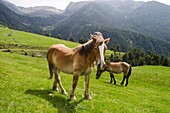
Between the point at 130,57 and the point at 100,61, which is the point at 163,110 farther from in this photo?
the point at 130,57

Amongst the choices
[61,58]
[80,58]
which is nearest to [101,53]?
[80,58]

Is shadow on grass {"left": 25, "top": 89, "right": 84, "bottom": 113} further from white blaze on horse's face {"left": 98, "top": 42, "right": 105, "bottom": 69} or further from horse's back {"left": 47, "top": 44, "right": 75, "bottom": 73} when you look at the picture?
white blaze on horse's face {"left": 98, "top": 42, "right": 105, "bottom": 69}

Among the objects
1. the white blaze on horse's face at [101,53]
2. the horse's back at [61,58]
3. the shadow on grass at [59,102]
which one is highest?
the white blaze on horse's face at [101,53]

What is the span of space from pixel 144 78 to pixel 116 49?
136m

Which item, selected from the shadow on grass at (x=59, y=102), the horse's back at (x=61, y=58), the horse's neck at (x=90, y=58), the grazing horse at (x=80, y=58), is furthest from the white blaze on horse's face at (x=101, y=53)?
the shadow on grass at (x=59, y=102)

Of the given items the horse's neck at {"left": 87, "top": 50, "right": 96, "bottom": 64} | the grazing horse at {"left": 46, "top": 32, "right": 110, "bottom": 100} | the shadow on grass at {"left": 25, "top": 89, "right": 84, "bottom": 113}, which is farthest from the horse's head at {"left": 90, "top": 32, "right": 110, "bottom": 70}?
the shadow on grass at {"left": 25, "top": 89, "right": 84, "bottom": 113}

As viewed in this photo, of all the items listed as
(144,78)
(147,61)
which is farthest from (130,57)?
(144,78)

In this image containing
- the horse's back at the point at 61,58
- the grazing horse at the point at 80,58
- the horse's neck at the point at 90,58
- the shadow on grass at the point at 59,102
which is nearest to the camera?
the grazing horse at the point at 80,58

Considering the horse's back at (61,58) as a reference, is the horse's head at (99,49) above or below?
above

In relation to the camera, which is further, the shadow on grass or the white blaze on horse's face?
the shadow on grass

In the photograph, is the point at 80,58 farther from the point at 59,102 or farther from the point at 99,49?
the point at 59,102

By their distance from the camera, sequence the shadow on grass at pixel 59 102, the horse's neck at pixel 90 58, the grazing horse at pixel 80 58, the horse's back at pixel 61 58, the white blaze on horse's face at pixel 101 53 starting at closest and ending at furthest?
the white blaze on horse's face at pixel 101 53 → the grazing horse at pixel 80 58 → the shadow on grass at pixel 59 102 → the horse's neck at pixel 90 58 → the horse's back at pixel 61 58

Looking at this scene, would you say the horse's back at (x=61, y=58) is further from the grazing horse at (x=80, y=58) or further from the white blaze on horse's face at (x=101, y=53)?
the white blaze on horse's face at (x=101, y=53)

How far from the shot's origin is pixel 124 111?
1509cm
